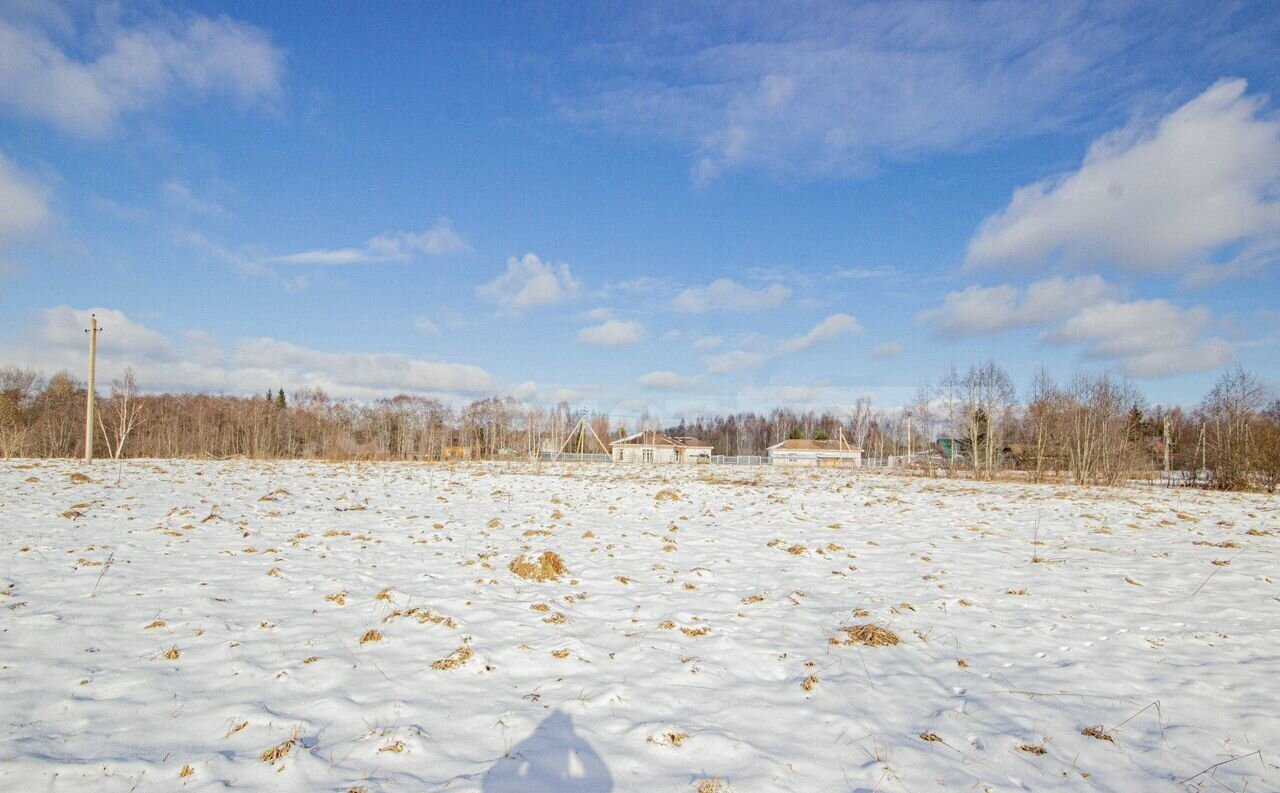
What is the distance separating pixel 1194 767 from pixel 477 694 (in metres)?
5.40

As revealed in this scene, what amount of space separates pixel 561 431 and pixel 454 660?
66411 mm

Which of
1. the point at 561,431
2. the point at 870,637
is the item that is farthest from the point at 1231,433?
the point at 561,431

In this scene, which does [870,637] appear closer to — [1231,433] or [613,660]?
[613,660]

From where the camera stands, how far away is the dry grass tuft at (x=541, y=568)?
8914 millimetres

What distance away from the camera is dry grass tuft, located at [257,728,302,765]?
408cm

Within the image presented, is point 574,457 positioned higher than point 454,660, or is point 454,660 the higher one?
point 454,660

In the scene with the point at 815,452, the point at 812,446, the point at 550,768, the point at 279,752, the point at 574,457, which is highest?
the point at 812,446

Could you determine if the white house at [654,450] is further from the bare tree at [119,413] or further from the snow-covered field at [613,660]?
the snow-covered field at [613,660]

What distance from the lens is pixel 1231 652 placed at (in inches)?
250

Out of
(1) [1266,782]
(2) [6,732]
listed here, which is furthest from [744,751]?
(2) [6,732]

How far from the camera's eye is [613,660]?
6113mm

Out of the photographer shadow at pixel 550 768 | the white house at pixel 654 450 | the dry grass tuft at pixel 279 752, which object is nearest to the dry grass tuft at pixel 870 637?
the photographer shadow at pixel 550 768

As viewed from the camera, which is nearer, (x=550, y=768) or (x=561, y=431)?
(x=550, y=768)

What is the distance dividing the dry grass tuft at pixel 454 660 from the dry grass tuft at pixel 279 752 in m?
1.48
